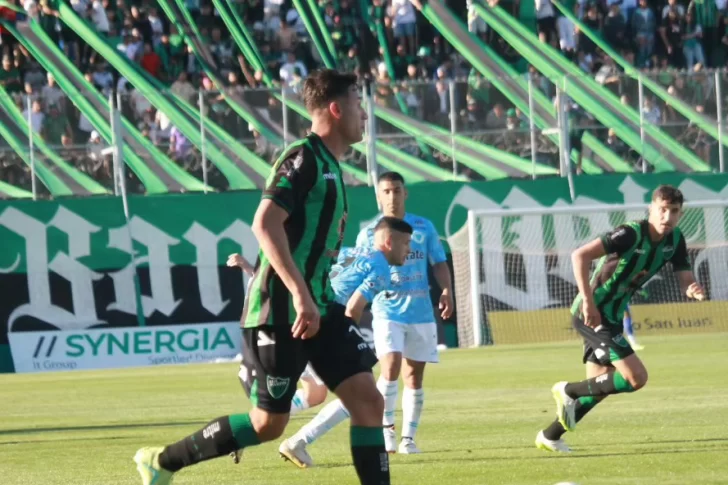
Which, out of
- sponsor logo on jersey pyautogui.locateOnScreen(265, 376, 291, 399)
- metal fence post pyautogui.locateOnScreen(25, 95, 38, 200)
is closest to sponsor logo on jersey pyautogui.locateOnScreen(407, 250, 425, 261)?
sponsor logo on jersey pyautogui.locateOnScreen(265, 376, 291, 399)

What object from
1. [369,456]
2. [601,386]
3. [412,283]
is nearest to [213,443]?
[369,456]

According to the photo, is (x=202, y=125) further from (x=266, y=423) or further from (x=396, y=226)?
(x=266, y=423)

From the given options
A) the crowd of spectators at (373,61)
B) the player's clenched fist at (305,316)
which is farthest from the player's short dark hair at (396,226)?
the crowd of spectators at (373,61)

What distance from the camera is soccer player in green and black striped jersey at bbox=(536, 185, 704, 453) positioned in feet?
34.6

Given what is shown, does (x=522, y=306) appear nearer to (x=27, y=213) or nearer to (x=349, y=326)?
(x=27, y=213)

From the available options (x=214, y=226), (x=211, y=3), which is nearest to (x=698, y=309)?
(x=214, y=226)

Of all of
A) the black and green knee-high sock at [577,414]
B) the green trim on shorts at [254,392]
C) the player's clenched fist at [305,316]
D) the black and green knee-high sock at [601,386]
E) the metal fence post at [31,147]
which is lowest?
the black and green knee-high sock at [577,414]

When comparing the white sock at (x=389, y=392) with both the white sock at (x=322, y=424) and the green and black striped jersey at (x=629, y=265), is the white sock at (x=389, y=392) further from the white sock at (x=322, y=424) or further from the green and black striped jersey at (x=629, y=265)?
the green and black striped jersey at (x=629, y=265)

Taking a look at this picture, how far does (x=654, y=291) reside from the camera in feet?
91.3

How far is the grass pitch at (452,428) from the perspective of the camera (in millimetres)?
9461

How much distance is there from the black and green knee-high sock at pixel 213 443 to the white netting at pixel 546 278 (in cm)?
1960

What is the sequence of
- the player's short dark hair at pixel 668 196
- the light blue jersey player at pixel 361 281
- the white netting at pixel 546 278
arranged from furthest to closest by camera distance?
the white netting at pixel 546 278 → the player's short dark hair at pixel 668 196 → the light blue jersey player at pixel 361 281

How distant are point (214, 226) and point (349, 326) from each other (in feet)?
64.1

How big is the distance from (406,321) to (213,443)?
176 inches
